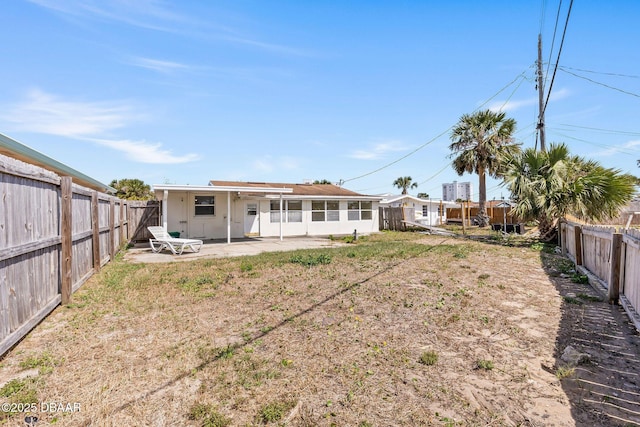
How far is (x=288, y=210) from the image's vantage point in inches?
731

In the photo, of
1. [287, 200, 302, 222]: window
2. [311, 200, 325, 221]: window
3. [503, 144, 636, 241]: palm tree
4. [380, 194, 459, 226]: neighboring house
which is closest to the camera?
[503, 144, 636, 241]: palm tree

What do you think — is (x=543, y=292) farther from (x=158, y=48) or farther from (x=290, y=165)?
(x=290, y=165)

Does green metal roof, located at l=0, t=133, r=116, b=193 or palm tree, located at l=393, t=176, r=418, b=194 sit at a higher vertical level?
palm tree, located at l=393, t=176, r=418, b=194

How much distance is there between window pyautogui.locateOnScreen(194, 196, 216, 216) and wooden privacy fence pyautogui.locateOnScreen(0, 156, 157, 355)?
973cm

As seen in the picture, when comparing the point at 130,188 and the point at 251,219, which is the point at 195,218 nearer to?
the point at 251,219

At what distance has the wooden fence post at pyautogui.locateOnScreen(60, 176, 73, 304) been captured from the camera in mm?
5051

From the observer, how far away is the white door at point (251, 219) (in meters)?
17.7

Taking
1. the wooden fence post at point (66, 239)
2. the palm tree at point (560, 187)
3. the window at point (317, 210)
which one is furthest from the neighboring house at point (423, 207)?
the wooden fence post at point (66, 239)

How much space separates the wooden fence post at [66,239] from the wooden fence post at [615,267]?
29.2 ft

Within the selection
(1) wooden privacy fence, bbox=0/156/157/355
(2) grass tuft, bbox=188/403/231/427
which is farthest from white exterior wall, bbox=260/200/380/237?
(2) grass tuft, bbox=188/403/231/427

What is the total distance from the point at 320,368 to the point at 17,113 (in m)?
13.9

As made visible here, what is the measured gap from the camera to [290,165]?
3344cm

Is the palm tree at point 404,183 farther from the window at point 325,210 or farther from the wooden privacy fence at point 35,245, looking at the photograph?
the wooden privacy fence at point 35,245

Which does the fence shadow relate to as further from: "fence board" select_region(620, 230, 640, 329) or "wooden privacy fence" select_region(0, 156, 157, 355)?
"wooden privacy fence" select_region(0, 156, 157, 355)
